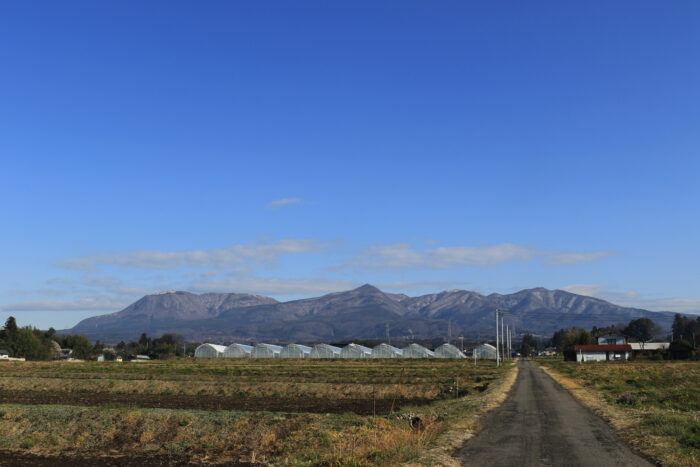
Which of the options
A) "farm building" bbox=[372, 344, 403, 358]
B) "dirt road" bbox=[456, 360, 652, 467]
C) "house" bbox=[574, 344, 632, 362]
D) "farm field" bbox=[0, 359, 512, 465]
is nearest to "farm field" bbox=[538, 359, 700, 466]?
"dirt road" bbox=[456, 360, 652, 467]

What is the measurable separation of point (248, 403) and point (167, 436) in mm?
15395

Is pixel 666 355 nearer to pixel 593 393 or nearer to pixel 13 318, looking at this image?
pixel 593 393

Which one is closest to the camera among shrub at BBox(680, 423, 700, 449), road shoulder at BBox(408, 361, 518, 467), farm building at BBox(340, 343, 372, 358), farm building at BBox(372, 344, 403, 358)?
road shoulder at BBox(408, 361, 518, 467)

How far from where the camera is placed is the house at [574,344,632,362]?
157m

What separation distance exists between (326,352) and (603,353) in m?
83.1

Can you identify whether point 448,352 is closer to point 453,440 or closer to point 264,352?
point 264,352

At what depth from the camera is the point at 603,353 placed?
159750 mm

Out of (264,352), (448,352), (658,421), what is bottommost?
(264,352)

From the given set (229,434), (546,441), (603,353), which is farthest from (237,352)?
(546,441)

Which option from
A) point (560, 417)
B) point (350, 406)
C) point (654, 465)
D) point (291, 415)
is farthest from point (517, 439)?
point (350, 406)

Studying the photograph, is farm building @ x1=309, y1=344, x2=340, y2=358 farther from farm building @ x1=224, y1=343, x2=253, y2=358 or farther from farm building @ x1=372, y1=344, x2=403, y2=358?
farm building @ x1=224, y1=343, x2=253, y2=358

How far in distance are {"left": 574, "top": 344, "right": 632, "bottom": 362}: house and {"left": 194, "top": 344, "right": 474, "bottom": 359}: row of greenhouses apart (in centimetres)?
3530

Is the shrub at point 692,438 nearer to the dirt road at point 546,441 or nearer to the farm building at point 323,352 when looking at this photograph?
the dirt road at point 546,441

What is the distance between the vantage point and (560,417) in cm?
2989
